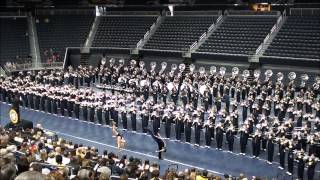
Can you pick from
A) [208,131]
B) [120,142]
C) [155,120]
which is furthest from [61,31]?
[208,131]

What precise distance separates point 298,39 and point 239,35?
4438 mm

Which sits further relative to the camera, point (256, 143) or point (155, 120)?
point (155, 120)

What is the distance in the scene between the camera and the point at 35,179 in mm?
4633

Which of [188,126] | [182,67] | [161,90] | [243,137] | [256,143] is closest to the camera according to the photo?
[256,143]

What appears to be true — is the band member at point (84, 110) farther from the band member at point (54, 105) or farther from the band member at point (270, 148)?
the band member at point (270, 148)

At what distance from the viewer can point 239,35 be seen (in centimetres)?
3284

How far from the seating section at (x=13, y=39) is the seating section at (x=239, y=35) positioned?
1588 cm

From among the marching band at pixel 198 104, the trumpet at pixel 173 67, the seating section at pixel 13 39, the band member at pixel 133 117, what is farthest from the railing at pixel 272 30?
the seating section at pixel 13 39

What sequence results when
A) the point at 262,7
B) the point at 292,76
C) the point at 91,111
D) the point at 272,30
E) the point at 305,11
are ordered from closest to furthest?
the point at 91,111, the point at 292,76, the point at 262,7, the point at 305,11, the point at 272,30

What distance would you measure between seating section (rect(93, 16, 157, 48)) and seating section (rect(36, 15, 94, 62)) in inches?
59.1

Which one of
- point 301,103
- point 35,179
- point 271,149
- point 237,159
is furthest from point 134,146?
point 35,179

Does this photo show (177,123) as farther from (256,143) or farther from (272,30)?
(272,30)

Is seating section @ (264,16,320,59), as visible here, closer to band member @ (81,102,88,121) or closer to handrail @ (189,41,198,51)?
handrail @ (189,41,198,51)

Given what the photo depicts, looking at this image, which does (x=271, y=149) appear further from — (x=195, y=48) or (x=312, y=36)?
(x=195, y=48)
